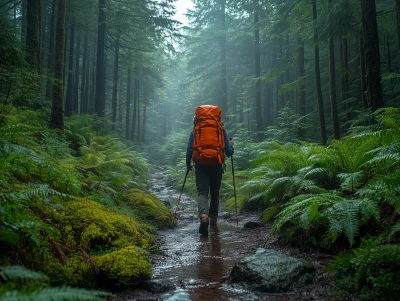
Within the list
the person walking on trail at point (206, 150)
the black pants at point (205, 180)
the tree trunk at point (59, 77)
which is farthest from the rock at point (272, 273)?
the tree trunk at point (59, 77)

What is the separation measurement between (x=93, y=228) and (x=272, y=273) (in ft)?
7.67

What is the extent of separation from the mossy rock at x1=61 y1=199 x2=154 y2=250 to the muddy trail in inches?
22.0

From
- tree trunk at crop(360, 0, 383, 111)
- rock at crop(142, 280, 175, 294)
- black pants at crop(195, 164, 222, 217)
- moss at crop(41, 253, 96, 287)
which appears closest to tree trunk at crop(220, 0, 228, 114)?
tree trunk at crop(360, 0, 383, 111)

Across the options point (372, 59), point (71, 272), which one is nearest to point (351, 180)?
point (71, 272)

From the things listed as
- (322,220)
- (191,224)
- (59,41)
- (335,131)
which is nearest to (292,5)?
(335,131)

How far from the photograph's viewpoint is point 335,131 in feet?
36.5

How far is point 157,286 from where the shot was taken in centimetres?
313

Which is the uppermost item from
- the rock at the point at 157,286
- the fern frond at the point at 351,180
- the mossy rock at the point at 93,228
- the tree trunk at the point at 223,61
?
the tree trunk at the point at 223,61

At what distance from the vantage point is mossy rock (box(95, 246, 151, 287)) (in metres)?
3.02

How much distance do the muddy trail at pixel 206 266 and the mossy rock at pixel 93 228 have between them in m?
0.56

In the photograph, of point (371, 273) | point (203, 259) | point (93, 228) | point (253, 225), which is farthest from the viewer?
point (253, 225)

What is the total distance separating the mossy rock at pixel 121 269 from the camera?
3.02 m

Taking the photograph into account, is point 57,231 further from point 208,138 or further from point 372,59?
point 372,59

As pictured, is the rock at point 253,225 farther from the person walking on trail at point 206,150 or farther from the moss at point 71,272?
the moss at point 71,272
